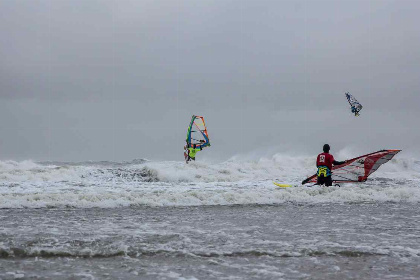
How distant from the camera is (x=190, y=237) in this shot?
21.5ft

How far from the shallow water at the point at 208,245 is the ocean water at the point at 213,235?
14mm

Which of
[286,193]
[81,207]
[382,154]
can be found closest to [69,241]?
[81,207]

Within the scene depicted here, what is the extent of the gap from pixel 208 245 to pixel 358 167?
472 inches

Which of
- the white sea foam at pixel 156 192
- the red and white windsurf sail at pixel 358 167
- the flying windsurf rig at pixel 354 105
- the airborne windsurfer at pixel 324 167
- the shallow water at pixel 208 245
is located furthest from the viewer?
the flying windsurf rig at pixel 354 105

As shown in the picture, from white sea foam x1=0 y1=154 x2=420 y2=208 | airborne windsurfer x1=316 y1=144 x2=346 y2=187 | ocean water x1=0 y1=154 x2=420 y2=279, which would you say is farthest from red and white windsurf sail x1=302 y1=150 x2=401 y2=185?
ocean water x1=0 y1=154 x2=420 y2=279

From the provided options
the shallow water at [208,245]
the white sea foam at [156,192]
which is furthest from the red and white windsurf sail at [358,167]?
the shallow water at [208,245]

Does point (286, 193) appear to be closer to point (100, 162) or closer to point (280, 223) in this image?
point (280, 223)

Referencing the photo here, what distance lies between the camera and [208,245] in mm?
5988

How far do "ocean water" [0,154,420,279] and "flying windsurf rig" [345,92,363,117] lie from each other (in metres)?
8.54

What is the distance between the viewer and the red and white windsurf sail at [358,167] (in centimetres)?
1633

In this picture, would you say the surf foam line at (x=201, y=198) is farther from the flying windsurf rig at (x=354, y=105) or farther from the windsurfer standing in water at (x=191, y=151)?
the windsurfer standing in water at (x=191, y=151)

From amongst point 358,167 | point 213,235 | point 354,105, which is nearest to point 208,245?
point 213,235

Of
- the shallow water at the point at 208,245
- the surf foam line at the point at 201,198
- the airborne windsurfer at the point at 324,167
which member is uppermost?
the airborne windsurfer at the point at 324,167

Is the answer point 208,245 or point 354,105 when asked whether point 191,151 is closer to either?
point 354,105
